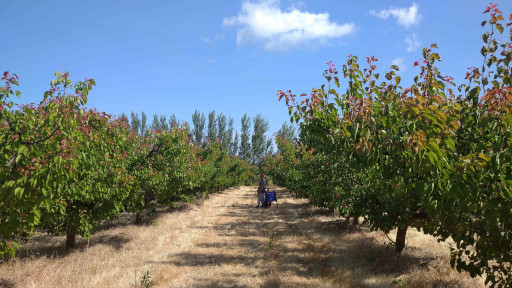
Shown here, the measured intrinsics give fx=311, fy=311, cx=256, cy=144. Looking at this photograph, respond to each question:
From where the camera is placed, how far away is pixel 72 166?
3721mm

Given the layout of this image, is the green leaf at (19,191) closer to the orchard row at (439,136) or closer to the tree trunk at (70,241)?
the orchard row at (439,136)

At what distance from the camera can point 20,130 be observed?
4195 mm

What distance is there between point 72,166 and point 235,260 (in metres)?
5.49

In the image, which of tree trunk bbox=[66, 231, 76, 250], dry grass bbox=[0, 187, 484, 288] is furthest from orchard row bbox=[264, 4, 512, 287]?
tree trunk bbox=[66, 231, 76, 250]

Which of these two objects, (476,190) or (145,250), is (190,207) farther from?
(476,190)

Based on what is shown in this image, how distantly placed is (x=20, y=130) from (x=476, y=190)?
5.36 meters

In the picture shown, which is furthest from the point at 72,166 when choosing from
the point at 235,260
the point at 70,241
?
the point at 70,241

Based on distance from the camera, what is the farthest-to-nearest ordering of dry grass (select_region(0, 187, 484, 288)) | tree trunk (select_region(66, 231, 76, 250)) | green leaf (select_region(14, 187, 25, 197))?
tree trunk (select_region(66, 231, 76, 250)) → dry grass (select_region(0, 187, 484, 288)) → green leaf (select_region(14, 187, 25, 197))

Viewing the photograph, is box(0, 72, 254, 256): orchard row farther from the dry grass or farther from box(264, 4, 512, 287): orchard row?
box(264, 4, 512, 287): orchard row

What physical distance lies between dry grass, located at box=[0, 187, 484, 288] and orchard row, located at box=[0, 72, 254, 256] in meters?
0.89

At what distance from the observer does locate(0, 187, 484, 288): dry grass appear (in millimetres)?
6230

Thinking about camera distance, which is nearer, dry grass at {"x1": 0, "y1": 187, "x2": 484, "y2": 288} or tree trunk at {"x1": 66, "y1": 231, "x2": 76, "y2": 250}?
dry grass at {"x1": 0, "y1": 187, "x2": 484, "y2": 288}

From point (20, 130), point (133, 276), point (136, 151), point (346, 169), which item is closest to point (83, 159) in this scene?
point (20, 130)

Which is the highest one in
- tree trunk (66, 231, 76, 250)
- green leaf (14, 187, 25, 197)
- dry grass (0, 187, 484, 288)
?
green leaf (14, 187, 25, 197)
